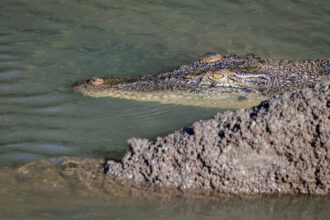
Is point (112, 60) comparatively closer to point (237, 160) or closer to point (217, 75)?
point (217, 75)

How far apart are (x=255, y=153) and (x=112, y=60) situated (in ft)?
11.8

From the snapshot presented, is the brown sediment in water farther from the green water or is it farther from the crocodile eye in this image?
the crocodile eye

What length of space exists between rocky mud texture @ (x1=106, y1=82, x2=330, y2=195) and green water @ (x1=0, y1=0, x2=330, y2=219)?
0.18 m

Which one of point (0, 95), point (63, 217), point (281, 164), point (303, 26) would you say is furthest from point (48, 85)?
point (303, 26)

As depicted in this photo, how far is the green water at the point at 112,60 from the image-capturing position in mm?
3547

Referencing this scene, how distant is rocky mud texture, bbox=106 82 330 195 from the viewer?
362cm

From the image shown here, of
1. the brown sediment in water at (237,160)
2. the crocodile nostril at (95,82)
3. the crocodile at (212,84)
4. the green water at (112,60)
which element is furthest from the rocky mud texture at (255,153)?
the crocodile nostril at (95,82)

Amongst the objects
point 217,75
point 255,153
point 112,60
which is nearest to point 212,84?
point 217,75

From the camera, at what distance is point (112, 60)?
684cm

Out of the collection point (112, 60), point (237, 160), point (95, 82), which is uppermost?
point (112, 60)

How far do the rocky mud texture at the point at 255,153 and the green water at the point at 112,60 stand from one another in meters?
0.18

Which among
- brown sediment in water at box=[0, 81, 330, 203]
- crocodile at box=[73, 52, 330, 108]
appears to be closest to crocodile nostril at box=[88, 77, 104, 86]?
crocodile at box=[73, 52, 330, 108]

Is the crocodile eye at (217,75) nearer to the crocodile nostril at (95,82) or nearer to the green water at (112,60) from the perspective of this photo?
the green water at (112,60)

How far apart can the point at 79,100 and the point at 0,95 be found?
37.9 inches
